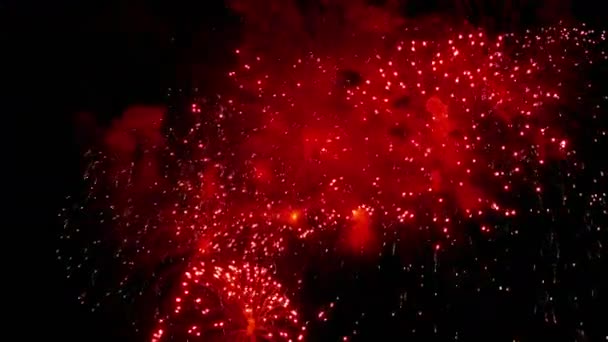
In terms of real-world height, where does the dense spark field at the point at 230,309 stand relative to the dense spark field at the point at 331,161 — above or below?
below

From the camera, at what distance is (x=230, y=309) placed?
1.61m

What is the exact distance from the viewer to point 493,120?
5.32 ft

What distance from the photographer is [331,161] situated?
1.65 metres

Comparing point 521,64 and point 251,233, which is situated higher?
point 521,64

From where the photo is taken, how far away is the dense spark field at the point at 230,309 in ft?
5.27

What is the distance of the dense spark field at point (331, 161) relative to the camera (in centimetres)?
162

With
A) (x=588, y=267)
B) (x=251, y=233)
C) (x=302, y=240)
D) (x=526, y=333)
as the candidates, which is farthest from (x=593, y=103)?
(x=251, y=233)

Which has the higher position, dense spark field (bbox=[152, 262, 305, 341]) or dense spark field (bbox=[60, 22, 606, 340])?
dense spark field (bbox=[60, 22, 606, 340])

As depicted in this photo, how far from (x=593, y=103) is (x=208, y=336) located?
5.36 ft

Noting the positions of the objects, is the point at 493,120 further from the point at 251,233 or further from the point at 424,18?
the point at 251,233

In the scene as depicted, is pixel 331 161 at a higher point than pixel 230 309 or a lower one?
higher

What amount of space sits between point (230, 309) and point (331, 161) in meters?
0.65

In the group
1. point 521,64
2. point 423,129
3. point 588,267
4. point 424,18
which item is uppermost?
point 424,18

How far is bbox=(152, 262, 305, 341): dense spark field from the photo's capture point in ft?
5.27
